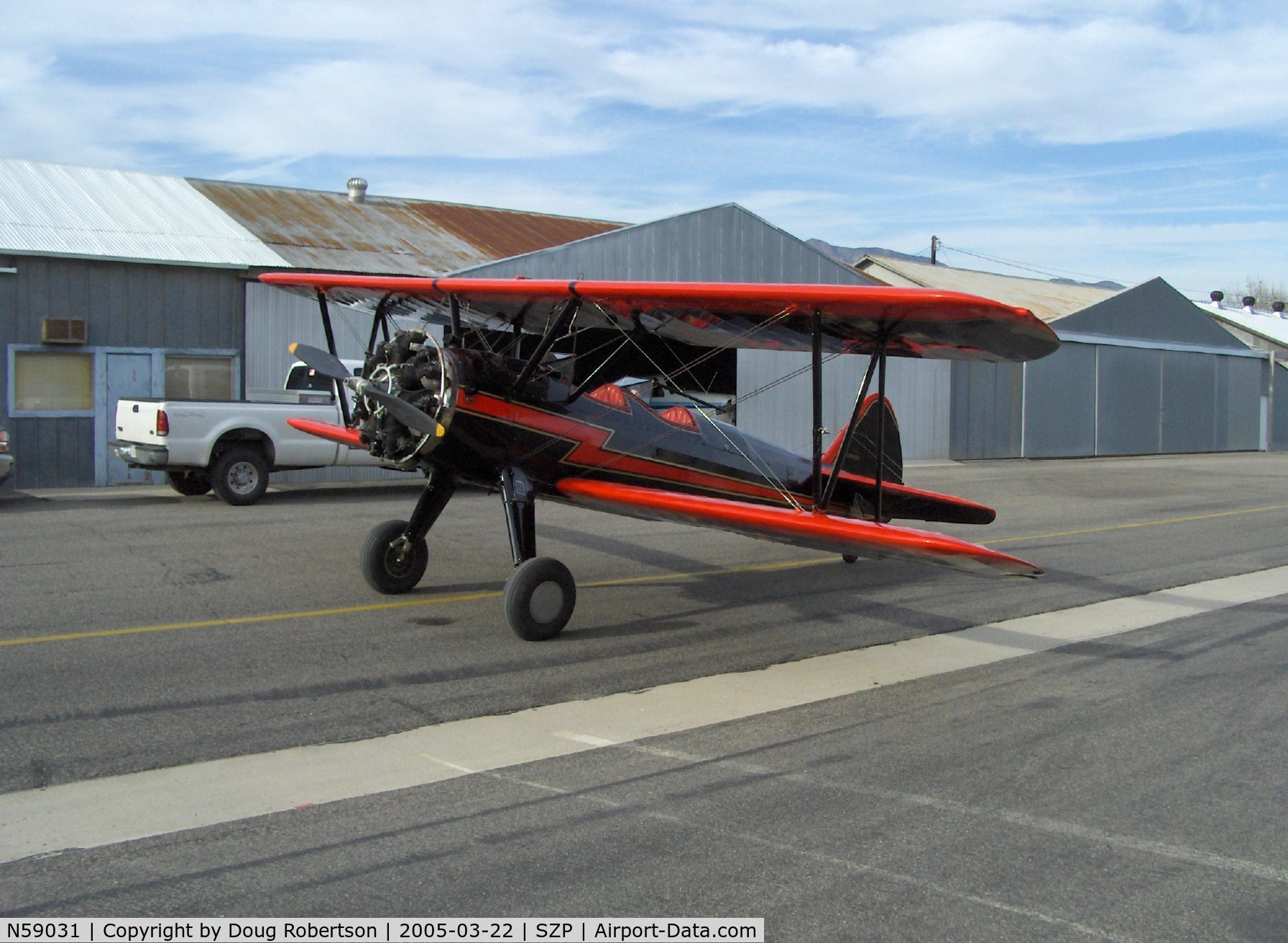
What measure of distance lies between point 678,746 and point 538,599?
2247 millimetres

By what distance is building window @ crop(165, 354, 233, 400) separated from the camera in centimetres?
1948

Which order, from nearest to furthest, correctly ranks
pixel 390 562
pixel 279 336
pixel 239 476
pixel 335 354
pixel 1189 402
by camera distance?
pixel 335 354
pixel 390 562
pixel 239 476
pixel 279 336
pixel 1189 402

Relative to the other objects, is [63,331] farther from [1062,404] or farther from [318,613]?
[1062,404]

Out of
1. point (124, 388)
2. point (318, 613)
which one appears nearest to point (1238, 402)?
point (124, 388)

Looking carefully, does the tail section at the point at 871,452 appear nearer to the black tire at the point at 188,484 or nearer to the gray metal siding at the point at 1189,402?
the black tire at the point at 188,484

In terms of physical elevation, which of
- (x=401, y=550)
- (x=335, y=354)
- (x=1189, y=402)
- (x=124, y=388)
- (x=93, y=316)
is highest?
(x=93, y=316)

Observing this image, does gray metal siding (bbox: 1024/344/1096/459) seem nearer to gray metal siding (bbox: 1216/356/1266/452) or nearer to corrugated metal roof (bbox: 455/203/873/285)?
corrugated metal roof (bbox: 455/203/873/285)

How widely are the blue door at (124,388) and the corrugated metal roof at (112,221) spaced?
181 cm

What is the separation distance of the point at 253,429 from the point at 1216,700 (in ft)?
43.3

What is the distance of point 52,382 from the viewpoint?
18.4 m

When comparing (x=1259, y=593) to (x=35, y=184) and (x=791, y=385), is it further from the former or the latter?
(x=35, y=184)

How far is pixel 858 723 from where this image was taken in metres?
6.23

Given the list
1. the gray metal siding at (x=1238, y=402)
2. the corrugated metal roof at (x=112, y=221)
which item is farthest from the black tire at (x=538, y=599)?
the gray metal siding at (x=1238, y=402)

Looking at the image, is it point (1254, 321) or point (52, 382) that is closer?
point (52, 382)
